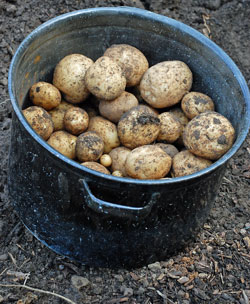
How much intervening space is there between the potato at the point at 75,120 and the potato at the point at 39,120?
0.08 meters

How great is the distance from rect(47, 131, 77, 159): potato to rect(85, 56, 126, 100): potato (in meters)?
0.23

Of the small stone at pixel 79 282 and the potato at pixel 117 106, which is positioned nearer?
the small stone at pixel 79 282

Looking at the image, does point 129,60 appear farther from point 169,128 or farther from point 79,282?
point 79,282

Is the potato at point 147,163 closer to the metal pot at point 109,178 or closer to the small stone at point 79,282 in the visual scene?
the metal pot at point 109,178

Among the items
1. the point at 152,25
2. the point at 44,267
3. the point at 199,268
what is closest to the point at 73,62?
the point at 152,25

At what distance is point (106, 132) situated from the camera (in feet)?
6.28

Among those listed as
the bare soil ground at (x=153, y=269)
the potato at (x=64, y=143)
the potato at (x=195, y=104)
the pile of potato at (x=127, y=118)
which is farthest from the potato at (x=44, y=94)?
the potato at (x=195, y=104)

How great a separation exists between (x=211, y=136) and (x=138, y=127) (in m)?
0.31

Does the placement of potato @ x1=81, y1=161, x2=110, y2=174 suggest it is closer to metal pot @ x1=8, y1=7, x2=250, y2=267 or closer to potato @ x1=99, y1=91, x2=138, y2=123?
metal pot @ x1=8, y1=7, x2=250, y2=267

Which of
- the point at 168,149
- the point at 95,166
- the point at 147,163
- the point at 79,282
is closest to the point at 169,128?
the point at 168,149

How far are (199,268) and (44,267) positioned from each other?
2.28 feet

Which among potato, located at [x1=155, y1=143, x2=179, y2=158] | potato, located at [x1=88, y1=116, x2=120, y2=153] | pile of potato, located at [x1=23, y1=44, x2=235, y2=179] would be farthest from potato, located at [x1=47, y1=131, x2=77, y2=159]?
potato, located at [x1=155, y1=143, x2=179, y2=158]

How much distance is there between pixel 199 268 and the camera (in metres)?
1.88

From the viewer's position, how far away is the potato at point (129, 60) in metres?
1.98
